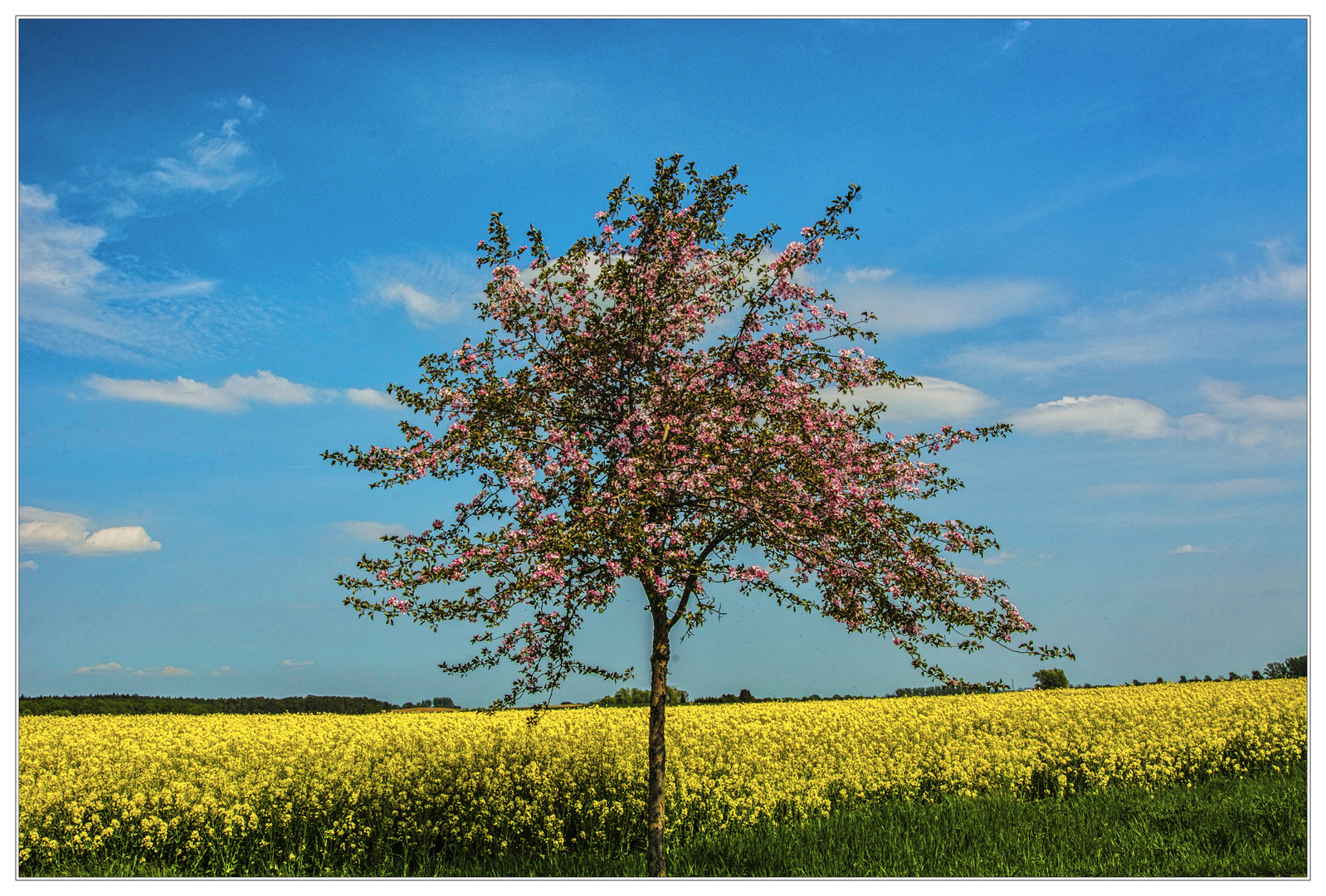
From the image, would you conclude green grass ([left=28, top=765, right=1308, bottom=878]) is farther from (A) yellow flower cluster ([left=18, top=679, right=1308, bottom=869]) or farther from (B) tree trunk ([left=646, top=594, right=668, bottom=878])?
(B) tree trunk ([left=646, top=594, right=668, bottom=878])

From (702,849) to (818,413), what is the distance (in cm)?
696

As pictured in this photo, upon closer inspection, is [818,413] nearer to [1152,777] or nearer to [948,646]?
[948,646]

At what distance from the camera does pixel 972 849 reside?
1310cm

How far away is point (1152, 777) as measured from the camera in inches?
701

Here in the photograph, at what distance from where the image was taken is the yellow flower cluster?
13961 mm

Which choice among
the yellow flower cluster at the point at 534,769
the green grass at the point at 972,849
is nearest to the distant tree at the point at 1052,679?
the yellow flower cluster at the point at 534,769

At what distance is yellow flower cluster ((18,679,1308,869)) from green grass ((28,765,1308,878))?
25.6 inches

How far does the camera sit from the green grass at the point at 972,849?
1196cm

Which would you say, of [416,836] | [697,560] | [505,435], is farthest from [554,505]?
[416,836]

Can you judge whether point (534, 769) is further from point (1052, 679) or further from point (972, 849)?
point (1052, 679)

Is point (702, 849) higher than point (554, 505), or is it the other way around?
point (554, 505)

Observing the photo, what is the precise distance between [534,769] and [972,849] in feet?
24.4

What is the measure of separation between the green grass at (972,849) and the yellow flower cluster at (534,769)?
2.14ft

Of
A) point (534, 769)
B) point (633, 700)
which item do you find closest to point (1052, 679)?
point (633, 700)
